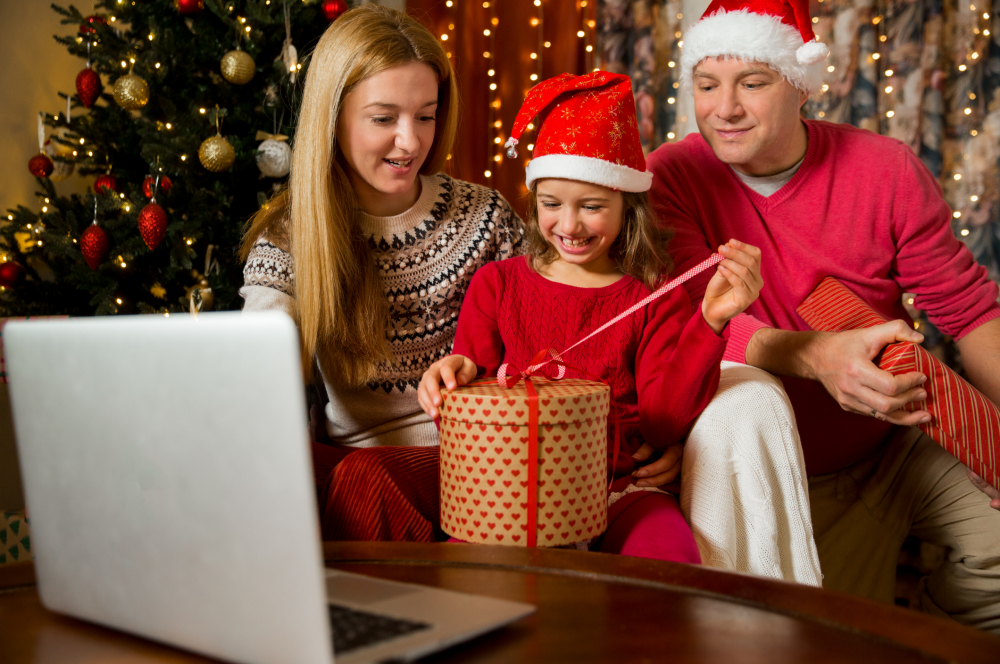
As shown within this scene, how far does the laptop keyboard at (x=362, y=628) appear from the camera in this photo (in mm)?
516

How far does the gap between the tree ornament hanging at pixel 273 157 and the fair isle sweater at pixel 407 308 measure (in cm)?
77

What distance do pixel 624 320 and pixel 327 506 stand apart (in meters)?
0.62

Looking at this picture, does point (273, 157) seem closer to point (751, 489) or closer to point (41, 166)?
point (41, 166)

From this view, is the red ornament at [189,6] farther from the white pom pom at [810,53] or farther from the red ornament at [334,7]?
the white pom pom at [810,53]

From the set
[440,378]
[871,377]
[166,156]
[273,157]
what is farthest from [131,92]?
[871,377]

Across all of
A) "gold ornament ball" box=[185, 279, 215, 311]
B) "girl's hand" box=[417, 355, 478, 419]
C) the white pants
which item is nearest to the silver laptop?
"girl's hand" box=[417, 355, 478, 419]

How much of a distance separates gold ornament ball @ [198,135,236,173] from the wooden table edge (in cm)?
176

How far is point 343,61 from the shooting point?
5.04 feet

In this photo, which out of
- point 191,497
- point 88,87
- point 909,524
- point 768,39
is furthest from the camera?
point 88,87

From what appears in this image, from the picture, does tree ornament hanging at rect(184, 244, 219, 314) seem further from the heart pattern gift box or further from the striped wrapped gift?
the striped wrapped gift

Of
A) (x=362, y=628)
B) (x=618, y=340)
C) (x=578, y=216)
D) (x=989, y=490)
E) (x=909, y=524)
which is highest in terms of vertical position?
(x=578, y=216)

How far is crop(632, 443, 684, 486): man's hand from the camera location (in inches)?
51.7

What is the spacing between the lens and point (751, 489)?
123 cm

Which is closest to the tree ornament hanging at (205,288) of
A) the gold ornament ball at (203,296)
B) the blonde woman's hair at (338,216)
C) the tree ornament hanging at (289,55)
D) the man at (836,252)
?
the gold ornament ball at (203,296)
